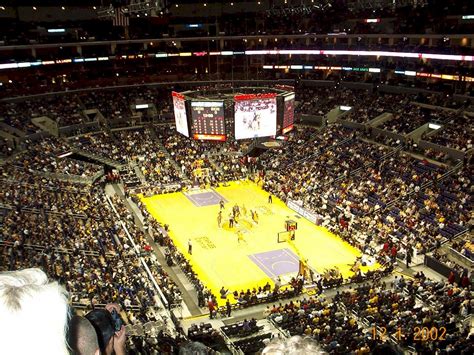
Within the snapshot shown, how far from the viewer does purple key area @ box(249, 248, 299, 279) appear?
85.3ft

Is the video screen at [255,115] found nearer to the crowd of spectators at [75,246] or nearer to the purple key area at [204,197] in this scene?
the purple key area at [204,197]

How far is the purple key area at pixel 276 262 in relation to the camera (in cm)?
2600

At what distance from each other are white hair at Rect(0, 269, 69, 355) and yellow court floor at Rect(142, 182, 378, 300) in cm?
2262

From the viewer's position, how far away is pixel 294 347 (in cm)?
197

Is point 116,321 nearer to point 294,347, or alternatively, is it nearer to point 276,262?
point 294,347

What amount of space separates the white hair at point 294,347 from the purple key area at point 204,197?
113ft

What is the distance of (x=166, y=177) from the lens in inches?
1609

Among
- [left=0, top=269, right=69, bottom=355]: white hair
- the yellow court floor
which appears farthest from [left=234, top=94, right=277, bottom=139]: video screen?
[left=0, top=269, right=69, bottom=355]: white hair

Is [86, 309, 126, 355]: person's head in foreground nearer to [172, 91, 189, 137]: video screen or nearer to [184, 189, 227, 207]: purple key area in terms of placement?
[172, 91, 189, 137]: video screen

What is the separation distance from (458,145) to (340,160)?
9.14 m

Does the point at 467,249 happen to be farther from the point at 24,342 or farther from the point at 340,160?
the point at 24,342

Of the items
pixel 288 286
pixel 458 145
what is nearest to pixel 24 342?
pixel 288 286

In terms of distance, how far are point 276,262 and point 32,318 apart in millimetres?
25948
